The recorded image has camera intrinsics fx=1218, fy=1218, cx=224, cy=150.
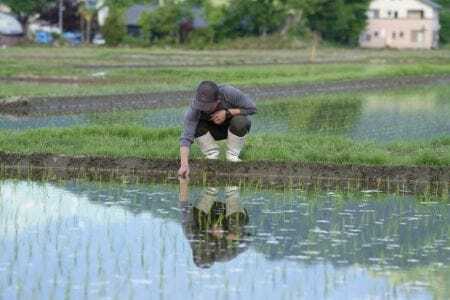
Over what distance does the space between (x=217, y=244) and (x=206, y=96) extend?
202cm

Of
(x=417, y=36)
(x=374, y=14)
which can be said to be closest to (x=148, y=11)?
(x=374, y=14)

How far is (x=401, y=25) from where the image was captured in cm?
6581

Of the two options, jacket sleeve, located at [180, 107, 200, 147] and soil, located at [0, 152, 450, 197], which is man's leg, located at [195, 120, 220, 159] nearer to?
soil, located at [0, 152, 450, 197]

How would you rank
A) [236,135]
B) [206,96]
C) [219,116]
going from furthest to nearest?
[236,135], [219,116], [206,96]

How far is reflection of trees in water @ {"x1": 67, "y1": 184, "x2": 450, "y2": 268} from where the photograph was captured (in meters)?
6.01

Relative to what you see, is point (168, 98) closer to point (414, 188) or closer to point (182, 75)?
point (182, 75)

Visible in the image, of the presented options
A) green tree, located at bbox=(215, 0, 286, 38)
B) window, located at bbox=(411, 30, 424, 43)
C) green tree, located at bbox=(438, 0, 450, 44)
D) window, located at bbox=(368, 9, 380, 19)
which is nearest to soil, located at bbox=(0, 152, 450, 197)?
green tree, located at bbox=(215, 0, 286, 38)

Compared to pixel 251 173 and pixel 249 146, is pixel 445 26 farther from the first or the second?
pixel 251 173

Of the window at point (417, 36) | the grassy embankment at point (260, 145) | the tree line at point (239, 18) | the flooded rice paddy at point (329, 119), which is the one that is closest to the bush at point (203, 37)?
the tree line at point (239, 18)

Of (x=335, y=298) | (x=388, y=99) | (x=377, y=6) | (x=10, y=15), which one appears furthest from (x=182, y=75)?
(x=377, y=6)

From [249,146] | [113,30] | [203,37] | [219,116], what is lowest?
[203,37]

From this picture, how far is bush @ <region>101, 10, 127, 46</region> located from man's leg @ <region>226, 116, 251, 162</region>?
42361mm

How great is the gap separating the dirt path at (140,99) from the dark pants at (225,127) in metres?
5.91

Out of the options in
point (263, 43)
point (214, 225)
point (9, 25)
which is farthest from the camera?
point (9, 25)
